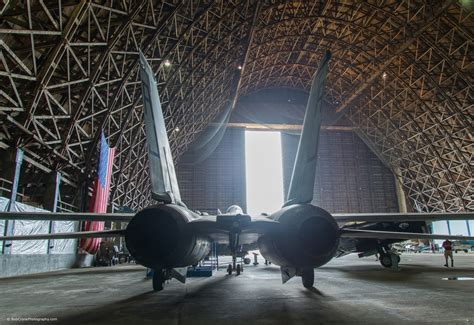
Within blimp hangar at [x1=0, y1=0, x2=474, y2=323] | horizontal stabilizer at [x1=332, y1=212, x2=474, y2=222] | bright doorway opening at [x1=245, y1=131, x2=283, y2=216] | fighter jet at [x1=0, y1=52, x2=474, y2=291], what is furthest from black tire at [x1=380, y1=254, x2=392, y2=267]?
bright doorway opening at [x1=245, y1=131, x2=283, y2=216]

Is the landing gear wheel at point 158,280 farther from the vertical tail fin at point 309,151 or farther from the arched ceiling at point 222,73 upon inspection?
the arched ceiling at point 222,73

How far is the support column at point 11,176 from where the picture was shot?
1118cm

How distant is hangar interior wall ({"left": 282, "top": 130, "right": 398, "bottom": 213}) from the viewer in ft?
125

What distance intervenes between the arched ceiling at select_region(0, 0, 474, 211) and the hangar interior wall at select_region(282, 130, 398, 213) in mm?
2769

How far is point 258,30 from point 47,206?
66.0ft

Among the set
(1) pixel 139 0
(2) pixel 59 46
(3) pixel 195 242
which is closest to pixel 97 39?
(1) pixel 139 0

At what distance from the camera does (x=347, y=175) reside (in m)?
39.3

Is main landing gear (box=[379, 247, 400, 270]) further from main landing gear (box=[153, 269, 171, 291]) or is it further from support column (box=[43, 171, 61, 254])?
support column (box=[43, 171, 61, 254])

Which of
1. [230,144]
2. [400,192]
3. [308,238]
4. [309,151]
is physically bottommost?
[308,238]

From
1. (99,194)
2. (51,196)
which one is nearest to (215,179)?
(99,194)

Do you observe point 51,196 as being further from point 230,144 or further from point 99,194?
point 230,144

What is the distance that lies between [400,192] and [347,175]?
23.0 ft

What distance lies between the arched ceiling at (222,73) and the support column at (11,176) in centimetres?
51

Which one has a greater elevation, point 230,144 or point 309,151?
point 230,144
